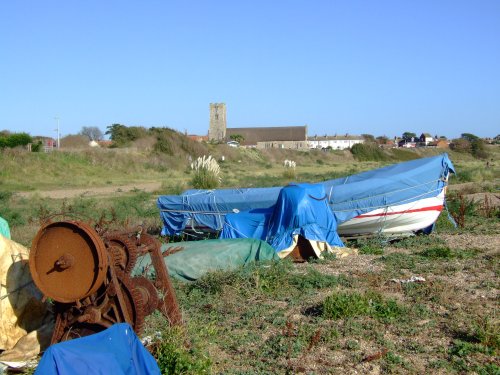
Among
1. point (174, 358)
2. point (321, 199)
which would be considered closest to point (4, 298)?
point (174, 358)

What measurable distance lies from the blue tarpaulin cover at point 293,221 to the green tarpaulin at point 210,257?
27.7 inches

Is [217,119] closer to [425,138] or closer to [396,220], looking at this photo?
[425,138]

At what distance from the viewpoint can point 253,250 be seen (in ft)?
34.1

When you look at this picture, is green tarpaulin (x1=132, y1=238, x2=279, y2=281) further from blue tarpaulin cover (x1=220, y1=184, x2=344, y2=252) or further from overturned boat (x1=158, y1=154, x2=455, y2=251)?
overturned boat (x1=158, y1=154, x2=455, y2=251)

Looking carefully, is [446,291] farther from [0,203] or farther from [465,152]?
[465,152]

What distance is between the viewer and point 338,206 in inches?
501

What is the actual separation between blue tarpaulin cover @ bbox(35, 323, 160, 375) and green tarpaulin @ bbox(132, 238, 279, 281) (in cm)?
410

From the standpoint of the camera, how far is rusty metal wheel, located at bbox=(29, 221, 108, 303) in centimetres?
590

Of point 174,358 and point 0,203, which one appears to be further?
point 0,203

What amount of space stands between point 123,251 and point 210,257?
3.75 metres

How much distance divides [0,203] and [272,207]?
15.4 meters

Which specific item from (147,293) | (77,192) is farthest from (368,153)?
(147,293)

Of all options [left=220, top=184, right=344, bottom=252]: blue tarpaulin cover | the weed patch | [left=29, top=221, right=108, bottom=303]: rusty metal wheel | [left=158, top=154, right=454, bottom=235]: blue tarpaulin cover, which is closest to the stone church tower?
[left=158, top=154, right=454, bottom=235]: blue tarpaulin cover

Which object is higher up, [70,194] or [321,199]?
[321,199]
